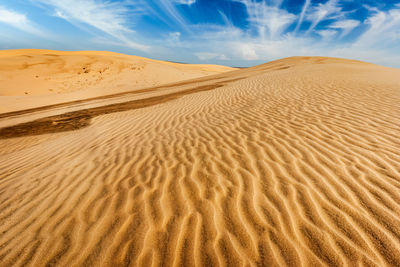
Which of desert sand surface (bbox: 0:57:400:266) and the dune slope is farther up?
desert sand surface (bbox: 0:57:400:266)

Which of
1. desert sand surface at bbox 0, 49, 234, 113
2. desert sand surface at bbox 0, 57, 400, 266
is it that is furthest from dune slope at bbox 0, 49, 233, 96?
desert sand surface at bbox 0, 57, 400, 266

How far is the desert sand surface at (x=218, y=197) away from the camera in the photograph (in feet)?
5.94

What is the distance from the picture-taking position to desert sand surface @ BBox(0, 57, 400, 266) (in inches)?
71.3

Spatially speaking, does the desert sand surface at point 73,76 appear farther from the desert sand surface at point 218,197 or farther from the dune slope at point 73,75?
the desert sand surface at point 218,197

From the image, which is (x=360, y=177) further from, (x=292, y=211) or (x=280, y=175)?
(x=292, y=211)

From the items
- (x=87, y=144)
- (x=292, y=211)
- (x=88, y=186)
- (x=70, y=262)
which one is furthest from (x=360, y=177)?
(x=87, y=144)

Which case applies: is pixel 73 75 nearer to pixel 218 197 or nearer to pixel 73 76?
pixel 73 76

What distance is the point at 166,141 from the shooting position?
4.51m

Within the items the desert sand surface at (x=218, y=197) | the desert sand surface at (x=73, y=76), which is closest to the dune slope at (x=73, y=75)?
the desert sand surface at (x=73, y=76)

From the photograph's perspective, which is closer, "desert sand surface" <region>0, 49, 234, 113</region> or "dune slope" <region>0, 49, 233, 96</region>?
"desert sand surface" <region>0, 49, 234, 113</region>

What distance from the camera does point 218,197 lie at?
8.02ft

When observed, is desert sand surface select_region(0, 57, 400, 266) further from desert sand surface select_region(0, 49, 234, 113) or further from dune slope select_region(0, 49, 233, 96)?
dune slope select_region(0, 49, 233, 96)

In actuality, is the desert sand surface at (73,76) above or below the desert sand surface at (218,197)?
below

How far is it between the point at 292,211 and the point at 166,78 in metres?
25.9
